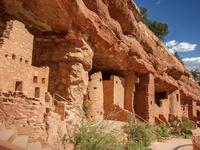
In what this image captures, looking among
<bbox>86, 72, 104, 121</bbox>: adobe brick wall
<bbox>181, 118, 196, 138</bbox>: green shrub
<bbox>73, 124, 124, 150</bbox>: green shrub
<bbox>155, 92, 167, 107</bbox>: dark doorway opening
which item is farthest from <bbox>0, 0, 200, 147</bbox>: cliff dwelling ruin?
<bbox>155, 92, 167, 107</bbox>: dark doorway opening

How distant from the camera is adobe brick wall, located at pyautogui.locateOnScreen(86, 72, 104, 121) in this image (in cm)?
1697

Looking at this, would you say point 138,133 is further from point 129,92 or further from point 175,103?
point 175,103

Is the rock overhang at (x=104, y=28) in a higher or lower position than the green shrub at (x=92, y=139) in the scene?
higher

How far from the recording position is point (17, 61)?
1130 cm

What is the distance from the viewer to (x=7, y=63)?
10.8m

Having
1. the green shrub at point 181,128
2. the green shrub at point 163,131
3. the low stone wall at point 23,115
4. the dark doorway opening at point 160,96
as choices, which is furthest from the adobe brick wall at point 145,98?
the low stone wall at point 23,115

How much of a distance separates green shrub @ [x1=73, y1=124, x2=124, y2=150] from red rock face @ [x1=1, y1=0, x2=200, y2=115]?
6.33 metres

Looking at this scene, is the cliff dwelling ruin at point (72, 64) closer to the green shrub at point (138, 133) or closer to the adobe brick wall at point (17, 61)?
the adobe brick wall at point (17, 61)

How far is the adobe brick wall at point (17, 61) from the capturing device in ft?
34.9

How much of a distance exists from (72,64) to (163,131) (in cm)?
961

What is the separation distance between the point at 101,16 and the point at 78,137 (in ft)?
26.7

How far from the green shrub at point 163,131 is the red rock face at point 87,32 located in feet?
14.0

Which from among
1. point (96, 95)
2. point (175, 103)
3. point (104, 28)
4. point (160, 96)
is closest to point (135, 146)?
point (96, 95)

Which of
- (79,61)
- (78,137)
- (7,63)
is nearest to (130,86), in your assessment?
(79,61)
